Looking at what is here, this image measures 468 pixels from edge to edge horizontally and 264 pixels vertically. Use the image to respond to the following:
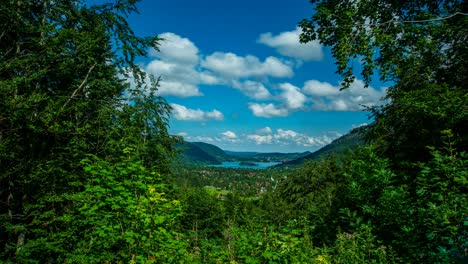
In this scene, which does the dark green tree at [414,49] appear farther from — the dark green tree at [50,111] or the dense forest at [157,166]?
the dark green tree at [50,111]

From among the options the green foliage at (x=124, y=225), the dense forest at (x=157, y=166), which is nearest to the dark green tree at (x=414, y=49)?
the dense forest at (x=157, y=166)

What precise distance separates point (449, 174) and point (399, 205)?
3.16ft

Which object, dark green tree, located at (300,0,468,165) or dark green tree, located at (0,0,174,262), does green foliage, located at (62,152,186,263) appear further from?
dark green tree, located at (300,0,468,165)

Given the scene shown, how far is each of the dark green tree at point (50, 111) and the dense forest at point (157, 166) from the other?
40mm

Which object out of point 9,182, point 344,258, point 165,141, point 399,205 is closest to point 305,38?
point 399,205

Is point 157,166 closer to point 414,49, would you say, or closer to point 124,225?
point 124,225

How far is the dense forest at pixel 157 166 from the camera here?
14.7ft

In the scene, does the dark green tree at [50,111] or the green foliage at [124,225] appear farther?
the dark green tree at [50,111]

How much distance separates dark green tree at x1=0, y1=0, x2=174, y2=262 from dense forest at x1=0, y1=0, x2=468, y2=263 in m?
0.04

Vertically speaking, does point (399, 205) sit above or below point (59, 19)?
below

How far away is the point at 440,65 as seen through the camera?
320 inches

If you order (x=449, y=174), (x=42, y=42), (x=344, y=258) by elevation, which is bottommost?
(x=344, y=258)

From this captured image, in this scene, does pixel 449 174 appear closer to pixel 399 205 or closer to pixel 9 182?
pixel 399 205

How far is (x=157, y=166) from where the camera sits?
6617 millimetres
